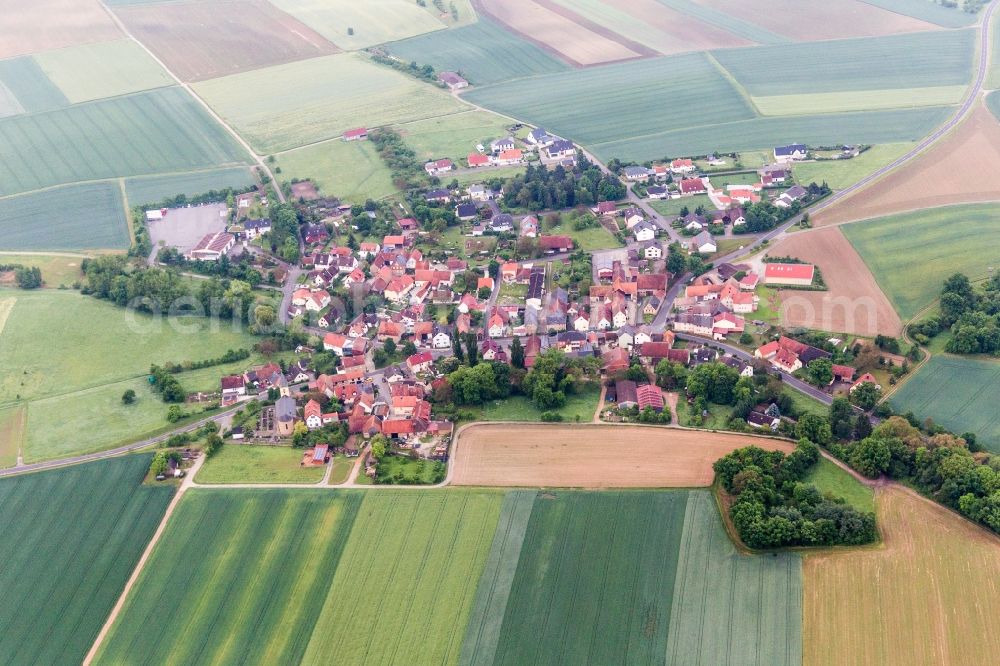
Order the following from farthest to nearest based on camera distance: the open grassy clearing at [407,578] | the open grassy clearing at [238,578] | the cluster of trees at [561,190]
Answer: the cluster of trees at [561,190]
the open grassy clearing at [238,578]
the open grassy clearing at [407,578]

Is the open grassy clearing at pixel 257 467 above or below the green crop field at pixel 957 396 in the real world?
below

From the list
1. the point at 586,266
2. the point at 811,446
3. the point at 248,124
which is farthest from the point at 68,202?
the point at 811,446

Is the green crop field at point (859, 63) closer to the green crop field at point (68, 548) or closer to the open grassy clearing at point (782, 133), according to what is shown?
the open grassy clearing at point (782, 133)

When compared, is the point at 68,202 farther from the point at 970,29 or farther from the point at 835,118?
the point at 970,29

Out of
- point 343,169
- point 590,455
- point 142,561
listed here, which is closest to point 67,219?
point 343,169

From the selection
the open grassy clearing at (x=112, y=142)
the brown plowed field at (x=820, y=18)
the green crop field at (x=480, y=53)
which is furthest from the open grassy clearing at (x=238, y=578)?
the brown plowed field at (x=820, y=18)

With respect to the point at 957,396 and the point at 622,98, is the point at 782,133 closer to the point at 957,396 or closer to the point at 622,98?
the point at 622,98
